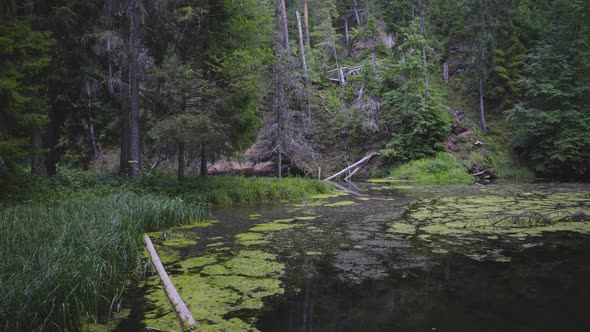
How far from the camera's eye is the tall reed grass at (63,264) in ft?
10.4

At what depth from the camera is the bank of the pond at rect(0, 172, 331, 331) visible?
10.5 ft

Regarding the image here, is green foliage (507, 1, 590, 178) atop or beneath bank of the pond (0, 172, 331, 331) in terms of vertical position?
atop

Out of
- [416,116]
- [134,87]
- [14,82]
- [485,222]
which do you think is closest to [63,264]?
[14,82]

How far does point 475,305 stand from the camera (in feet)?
12.6

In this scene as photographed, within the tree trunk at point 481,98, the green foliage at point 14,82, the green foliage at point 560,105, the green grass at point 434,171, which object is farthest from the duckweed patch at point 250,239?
the tree trunk at point 481,98

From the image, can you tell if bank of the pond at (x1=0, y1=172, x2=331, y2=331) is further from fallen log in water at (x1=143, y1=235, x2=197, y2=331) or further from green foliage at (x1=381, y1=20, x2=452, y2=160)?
green foliage at (x1=381, y1=20, x2=452, y2=160)

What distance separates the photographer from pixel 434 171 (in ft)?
68.4

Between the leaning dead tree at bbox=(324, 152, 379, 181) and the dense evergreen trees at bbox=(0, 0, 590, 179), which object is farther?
the leaning dead tree at bbox=(324, 152, 379, 181)

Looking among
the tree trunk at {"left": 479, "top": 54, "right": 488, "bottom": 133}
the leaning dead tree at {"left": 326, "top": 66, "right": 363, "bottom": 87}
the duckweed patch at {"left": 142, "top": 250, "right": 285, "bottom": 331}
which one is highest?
the leaning dead tree at {"left": 326, "top": 66, "right": 363, "bottom": 87}

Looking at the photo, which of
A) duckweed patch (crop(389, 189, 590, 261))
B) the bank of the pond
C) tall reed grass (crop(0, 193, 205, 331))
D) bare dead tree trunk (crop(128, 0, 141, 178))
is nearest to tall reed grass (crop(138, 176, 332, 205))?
bare dead tree trunk (crop(128, 0, 141, 178))

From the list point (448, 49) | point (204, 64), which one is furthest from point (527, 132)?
point (204, 64)

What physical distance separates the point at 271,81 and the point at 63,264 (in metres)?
13.5

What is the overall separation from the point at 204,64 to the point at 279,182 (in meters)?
4.82

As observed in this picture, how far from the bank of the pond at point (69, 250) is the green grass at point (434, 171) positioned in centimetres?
1459
